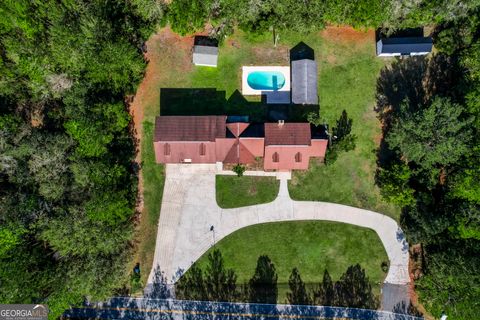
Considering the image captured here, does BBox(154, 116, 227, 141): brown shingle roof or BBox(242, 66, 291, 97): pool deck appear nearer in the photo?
BBox(154, 116, 227, 141): brown shingle roof

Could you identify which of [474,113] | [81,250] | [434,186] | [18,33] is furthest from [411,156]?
[18,33]

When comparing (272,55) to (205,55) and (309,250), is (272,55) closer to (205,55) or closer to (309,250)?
(205,55)

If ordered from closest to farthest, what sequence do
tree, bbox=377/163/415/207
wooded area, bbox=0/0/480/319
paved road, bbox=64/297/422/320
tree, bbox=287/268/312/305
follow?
1. wooded area, bbox=0/0/480/319
2. tree, bbox=377/163/415/207
3. paved road, bbox=64/297/422/320
4. tree, bbox=287/268/312/305

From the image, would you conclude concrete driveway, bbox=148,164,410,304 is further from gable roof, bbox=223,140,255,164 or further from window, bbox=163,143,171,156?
gable roof, bbox=223,140,255,164

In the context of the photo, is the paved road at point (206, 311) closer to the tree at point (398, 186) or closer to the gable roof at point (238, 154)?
the tree at point (398, 186)

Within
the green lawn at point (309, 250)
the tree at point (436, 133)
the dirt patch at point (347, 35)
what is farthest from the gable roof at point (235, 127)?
the tree at point (436, 133)

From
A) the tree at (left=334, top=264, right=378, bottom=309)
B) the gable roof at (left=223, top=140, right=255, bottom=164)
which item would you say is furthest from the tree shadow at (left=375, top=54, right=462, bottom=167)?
the gable roof at (left=223, top=140, right=255, bottom=164)

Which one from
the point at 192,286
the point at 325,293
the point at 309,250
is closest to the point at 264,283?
the point at 309,250
